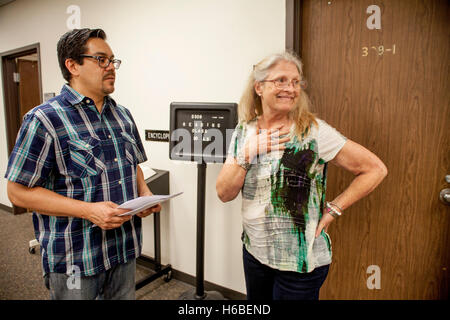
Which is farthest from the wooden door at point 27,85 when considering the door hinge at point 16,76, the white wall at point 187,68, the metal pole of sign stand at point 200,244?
the metal pole of sign stand at point 200,244

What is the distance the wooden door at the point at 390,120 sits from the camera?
133 centimetres

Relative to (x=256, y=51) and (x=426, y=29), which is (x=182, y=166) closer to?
(x=256, y=51)

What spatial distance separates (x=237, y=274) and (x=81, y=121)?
1.37 m

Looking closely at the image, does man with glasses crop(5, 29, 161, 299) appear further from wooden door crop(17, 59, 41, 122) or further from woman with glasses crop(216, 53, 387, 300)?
wooden door crop(17, 59, 41, 122)

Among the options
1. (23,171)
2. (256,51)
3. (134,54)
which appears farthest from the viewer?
(134,54)

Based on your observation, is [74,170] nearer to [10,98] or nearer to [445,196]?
[445,196]

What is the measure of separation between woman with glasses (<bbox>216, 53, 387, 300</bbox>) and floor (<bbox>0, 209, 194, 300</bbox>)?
126cm

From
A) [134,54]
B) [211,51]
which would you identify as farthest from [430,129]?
[134,54]

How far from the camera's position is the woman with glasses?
1.00 m

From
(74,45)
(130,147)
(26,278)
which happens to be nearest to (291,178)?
(130,147)

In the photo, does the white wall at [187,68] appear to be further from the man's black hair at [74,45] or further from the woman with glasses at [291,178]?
the man's black hair at [74,45]

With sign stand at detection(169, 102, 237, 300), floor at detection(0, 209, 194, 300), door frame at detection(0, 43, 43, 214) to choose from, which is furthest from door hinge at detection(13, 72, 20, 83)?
sign stand at detection(169, 102, 237, 300)

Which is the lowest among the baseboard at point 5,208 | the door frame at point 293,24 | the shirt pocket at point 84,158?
the baseboard at point 5,208

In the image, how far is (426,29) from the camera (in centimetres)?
131
